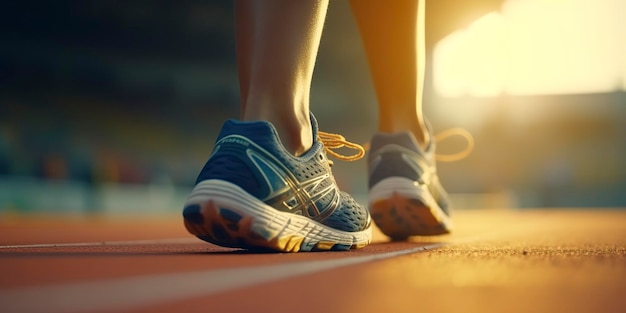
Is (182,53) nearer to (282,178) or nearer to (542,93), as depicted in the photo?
(542,93)

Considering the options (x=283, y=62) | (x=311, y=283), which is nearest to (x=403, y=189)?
(x=283, y=62)

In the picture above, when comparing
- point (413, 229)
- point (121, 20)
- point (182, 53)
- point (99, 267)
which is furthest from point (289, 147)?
point (182, 53)

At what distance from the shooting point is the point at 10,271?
0.61 metres

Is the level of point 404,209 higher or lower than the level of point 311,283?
higher

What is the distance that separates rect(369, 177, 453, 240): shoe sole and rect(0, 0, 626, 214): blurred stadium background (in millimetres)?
4185

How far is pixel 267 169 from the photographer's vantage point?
833mm

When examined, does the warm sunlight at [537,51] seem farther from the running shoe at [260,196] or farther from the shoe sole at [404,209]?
the running shoe at [260,196]

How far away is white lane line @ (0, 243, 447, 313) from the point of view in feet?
1.32

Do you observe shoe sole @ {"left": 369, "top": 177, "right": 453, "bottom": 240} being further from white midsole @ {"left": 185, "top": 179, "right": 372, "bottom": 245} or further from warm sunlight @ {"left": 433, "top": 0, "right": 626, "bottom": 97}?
warm sunlight @ {"left": 433, "top": 0, "right": 626, "bottom": 97}

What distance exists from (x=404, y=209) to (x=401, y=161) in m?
0.09

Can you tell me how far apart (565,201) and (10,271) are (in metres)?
9.57

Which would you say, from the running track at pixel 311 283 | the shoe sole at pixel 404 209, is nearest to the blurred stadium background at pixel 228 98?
the shoe sole at pixel 404 209

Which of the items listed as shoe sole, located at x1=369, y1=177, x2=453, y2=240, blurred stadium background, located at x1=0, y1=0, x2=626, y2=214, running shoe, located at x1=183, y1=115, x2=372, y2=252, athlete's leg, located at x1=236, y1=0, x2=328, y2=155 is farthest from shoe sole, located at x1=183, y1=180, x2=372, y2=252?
blurred stadium background, located at x1=0, y1=0, x2=626, y2=214

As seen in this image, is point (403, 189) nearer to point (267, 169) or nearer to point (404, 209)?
point (404, 209)
